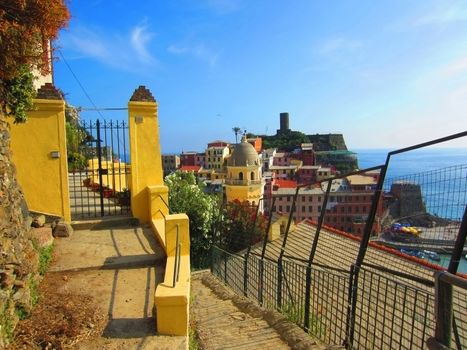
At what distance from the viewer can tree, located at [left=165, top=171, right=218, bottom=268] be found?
11.9 metres

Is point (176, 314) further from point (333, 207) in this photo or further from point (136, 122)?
point (136, 122)

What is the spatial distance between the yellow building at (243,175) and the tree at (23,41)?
106 feet

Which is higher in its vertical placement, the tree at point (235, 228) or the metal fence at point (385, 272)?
the metal fence at point (385, 272)

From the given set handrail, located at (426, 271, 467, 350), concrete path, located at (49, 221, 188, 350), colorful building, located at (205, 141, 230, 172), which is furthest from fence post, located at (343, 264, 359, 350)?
colorful building, located at (205, 141, 230, 172)

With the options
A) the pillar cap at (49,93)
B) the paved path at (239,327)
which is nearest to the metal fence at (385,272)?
the paved path at (239,327)

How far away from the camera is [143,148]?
815 cm

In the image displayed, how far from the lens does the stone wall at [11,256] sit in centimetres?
351

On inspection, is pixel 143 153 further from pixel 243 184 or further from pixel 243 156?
pixel 243 156

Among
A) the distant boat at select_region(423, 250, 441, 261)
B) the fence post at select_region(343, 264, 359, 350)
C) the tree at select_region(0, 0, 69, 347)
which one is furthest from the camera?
the fence post at select_region(343, 264, 359, 350)

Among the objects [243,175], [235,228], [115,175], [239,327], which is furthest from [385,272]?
[243,175]

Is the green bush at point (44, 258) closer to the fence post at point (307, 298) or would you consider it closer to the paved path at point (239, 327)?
the paved path at point (239, 327)

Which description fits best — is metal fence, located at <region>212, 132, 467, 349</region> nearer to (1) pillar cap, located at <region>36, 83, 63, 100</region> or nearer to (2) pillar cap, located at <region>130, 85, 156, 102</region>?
(2) pillar cap, located at <region>130, 85, 156, 102</region>

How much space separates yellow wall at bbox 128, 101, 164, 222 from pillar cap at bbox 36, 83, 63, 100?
1.46 meters

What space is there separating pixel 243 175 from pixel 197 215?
26.1m
